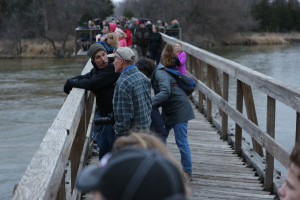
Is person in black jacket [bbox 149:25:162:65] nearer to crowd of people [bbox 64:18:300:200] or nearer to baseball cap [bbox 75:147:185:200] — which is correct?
crowd of people [bbox 64:18:300:200]

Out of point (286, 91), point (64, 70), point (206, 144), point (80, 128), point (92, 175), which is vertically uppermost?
point (92, 175)

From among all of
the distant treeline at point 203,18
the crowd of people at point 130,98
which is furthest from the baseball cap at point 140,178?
A: the distant treeline at point 203,18

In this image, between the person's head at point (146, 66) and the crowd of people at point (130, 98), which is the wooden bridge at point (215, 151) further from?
the person's head at point (146, 66)

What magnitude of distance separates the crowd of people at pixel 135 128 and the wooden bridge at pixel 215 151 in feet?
0.81

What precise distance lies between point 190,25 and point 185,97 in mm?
55967

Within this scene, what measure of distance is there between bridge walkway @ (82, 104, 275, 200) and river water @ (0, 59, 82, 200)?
13.7ft

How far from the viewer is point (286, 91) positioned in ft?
12.3

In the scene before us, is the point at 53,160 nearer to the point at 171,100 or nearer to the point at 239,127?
the point at 171,100

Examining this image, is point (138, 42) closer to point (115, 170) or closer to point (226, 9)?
point (115, 170)

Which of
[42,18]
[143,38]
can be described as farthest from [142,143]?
[42,18]

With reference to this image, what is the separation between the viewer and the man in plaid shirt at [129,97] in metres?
3.81

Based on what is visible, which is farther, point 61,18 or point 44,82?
point 61,18

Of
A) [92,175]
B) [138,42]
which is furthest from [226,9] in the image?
[92,175]

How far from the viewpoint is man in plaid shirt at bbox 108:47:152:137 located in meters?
3.81
